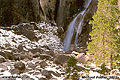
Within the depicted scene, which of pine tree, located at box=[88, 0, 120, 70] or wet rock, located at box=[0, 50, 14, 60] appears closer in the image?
pine tree, located at box=[88, 0, 120, 70]

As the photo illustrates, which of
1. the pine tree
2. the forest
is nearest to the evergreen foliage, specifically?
the forest

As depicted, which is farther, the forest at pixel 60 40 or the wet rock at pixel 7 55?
the wet rock at pixel 7 55

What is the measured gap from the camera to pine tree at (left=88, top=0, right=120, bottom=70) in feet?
18.7

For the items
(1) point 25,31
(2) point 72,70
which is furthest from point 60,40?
(2) point 72,70

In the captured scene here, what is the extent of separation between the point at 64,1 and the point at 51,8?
3028mm

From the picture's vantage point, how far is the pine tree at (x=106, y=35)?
18.7 ft

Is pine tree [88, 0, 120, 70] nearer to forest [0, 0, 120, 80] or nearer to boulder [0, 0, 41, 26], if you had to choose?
forest [0, 0, 120, 80]

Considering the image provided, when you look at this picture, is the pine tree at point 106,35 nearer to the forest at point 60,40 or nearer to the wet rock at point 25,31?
the forest at point 60,40

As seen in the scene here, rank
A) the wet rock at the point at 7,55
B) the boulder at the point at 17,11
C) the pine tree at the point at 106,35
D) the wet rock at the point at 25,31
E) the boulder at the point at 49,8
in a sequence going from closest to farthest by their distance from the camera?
the pine tree at the point at 106,35 → the wet rock at the point at 7,55 → the wet rock at the point at 25,31 → the boulder at the point at 17,11 → the boulder at the point at 49,8

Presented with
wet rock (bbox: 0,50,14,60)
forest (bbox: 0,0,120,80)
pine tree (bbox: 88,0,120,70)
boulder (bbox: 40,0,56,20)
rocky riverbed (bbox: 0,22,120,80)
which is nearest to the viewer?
rocky riverbed (bbox: 0,22,120,80)

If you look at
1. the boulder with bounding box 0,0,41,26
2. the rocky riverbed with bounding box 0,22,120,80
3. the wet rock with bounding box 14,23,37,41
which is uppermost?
the boulder with bounding box 0,0,41,26

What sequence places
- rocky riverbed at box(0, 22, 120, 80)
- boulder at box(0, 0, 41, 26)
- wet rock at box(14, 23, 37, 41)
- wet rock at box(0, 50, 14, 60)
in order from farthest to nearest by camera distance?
boulder at box(0, 0, 41, 26) → wet rock at box(14, 23, 37, 41) → wet rock at box(0, 50, 14, 60) → rocky riverbed at box(0, 22, 120, 80)

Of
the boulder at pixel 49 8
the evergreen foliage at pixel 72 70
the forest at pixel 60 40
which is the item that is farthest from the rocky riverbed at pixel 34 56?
the boulder at pixel 49 8

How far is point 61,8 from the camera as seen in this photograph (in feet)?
84.7
